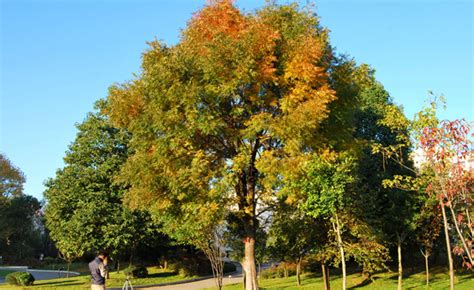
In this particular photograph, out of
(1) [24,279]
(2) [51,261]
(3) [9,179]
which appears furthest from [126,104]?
(2) [51,261]

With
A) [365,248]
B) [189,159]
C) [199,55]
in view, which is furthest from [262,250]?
[199,55]

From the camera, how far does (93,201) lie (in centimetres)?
2673

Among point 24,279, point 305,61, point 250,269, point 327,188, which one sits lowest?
point 24,279

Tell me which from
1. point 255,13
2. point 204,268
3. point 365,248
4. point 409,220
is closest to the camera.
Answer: point 255,13

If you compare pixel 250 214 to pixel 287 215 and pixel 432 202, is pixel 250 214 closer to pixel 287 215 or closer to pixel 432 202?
pixel 287 215

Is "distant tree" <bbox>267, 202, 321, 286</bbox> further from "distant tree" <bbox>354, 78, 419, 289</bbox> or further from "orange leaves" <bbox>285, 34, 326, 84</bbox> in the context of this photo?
"orange leaves" <bbox>285, 34, 326, 84</bbox>

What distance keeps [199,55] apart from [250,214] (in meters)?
4.77

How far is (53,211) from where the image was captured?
27688 millimetres

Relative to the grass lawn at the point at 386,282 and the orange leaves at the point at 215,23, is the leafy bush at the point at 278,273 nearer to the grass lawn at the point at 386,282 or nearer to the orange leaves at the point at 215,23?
the grass lawn at the point at 386,282

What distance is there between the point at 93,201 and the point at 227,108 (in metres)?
16.2

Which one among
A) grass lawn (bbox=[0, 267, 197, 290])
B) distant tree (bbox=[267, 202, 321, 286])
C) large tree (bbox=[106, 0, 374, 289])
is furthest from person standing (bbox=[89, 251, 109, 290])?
grass lawn (bbox=[0, 267, 197, 290])

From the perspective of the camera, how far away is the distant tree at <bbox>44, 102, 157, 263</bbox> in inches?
1035

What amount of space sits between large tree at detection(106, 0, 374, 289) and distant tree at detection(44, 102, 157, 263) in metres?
13.1

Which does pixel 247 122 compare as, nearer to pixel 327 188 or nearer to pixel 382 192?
pixel 327 188
